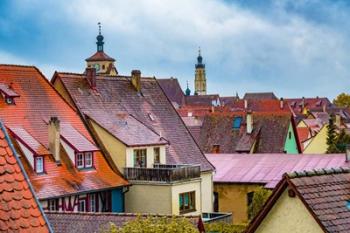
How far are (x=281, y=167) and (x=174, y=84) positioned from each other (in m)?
141

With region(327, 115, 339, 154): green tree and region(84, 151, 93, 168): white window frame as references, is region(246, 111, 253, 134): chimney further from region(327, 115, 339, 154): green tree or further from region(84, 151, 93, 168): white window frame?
region(84, 151, 93, 168): white window frame

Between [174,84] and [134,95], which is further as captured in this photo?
[174,84]

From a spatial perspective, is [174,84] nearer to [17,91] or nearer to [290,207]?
[17,91]

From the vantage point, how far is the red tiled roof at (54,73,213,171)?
47.6m

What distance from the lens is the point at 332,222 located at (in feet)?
56.9

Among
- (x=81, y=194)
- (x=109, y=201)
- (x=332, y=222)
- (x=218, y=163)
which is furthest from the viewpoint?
(x=218, y=163)

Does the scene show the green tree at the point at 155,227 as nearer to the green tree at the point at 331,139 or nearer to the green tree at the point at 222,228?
the green tree at the point at 222,228

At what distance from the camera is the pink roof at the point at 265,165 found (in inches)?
2014

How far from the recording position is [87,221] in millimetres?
28359

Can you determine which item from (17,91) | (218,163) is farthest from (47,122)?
(218,163)

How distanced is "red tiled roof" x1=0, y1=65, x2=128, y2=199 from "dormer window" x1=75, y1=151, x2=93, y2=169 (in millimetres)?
401

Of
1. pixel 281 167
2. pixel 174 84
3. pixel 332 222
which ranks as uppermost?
pixel 174 84

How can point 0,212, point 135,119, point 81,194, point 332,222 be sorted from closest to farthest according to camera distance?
point 0,212 < point 332,222 < point 81,194 < point 135,119

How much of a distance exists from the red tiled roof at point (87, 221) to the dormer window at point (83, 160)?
12964mm
